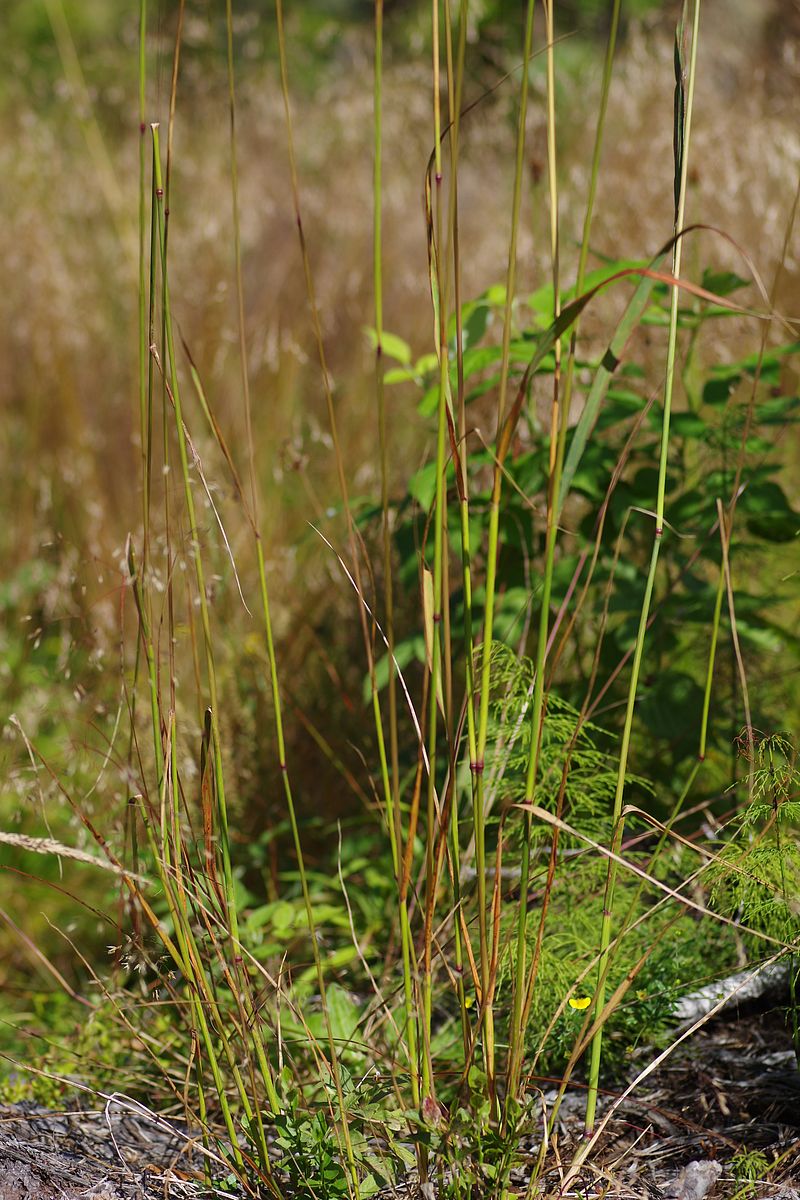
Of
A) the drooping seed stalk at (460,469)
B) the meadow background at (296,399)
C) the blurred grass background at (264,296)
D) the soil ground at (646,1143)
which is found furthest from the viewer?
the blurred grass background at (264,296)

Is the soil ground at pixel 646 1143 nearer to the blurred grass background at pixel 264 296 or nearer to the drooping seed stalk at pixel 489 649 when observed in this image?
the drooping seed stalk at pixel 489 649

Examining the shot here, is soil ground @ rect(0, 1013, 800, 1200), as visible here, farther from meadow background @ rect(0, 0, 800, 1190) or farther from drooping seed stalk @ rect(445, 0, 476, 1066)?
drooping seed stalk @ rect(445, 0, 476, 1066)

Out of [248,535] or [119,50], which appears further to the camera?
[119,50]

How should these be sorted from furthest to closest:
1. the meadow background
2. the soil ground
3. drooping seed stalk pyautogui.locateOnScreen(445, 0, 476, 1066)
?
1. the meadow background
2. the soil ground
3. drooping seed stalk pyautogui.locateOnScreen(445, 0, 476, 1066)

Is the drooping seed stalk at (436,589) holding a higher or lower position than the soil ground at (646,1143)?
higher

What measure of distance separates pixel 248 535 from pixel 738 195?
1706 mm

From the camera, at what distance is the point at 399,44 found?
6305mm

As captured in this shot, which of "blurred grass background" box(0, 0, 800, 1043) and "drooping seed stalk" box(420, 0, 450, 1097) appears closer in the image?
"drooping seed stalk" box(420, 0, 450, 1097)

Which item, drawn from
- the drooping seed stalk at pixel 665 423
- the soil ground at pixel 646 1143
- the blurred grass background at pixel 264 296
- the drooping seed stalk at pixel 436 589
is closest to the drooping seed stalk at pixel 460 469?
the drooping seed stalk at pixel 436 589

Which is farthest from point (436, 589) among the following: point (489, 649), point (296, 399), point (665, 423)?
point (296, 399)

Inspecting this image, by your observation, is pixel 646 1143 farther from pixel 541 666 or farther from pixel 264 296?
pixel 264 296

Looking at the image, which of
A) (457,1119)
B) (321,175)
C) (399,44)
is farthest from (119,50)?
(457,1119)

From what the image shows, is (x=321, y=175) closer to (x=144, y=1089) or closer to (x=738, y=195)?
(x=738, y=195)

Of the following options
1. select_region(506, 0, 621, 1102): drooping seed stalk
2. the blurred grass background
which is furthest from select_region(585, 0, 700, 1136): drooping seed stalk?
the blurred grass background
